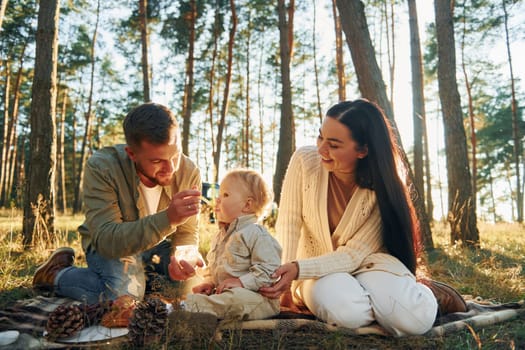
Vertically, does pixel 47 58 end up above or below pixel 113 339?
above

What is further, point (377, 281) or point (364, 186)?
point (364, 186)

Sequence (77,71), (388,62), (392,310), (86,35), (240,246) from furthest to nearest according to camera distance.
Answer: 1. (77,71)
2. (86,35)
3. (388,62)
4. (240,246)
5. (392,310)

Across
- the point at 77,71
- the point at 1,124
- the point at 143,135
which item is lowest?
the point at 143,135

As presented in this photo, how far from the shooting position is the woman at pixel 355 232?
2.52 meters

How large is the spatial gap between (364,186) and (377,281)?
62cm

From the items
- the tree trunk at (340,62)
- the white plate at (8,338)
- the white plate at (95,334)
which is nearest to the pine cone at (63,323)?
the white plate at (95,334)

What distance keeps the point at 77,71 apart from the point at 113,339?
21.8 metres

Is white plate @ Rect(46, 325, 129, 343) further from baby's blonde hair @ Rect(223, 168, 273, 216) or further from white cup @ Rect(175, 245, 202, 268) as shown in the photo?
baby's blonde hair @ Rect(223, 168, 273, 216)

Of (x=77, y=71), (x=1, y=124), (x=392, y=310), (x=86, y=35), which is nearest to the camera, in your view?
(x=392, y=310)

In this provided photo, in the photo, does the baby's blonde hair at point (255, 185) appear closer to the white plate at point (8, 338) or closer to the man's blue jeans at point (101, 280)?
the man's blue jeans at point (101, 280)

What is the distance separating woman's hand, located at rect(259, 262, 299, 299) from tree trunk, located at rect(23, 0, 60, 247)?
12.1ft

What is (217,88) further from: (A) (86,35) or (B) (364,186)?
(B) (364,186)

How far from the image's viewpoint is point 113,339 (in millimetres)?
2111

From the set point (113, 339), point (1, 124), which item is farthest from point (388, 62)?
point (1, 124)
